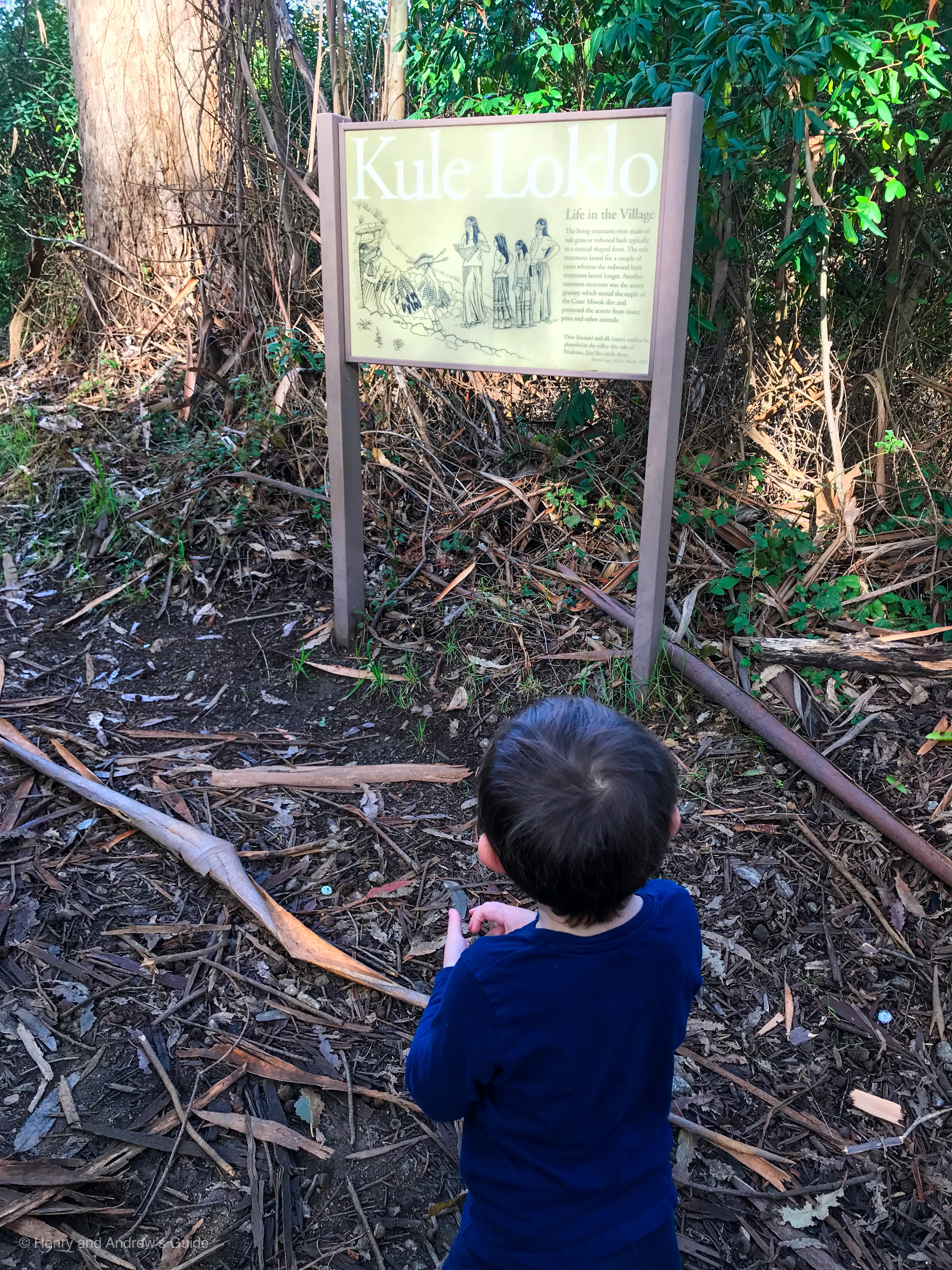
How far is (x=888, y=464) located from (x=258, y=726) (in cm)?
369

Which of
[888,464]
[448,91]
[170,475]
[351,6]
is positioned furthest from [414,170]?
[351,6]

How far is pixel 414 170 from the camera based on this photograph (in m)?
3.94

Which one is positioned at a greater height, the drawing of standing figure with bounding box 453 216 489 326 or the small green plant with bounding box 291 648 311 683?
the drawing of standing figure with bounding box 453 216 489 326

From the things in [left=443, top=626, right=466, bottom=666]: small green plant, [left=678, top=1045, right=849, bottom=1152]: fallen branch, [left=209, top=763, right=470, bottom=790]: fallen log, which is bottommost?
[left=678, top=1045, right=849, bottom=1152]: fallen branch

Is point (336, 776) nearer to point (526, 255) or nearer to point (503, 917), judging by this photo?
point (503, 917)

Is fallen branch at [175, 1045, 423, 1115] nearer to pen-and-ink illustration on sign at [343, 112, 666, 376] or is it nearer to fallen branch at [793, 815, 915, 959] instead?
fallen branch at [793, 815, 915, 959]

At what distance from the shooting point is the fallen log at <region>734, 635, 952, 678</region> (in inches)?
158

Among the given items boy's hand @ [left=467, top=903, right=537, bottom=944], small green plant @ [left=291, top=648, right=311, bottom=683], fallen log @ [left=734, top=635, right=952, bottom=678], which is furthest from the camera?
small green plant @ [left=291, top=648, right=311, bottom=683]

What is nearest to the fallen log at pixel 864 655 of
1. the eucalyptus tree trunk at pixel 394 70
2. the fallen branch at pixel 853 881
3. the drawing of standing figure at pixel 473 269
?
the fallen branch at pixel 853 881

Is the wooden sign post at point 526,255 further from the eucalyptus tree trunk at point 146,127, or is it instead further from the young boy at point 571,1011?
the eucalyptus tree trunk at point 146,127

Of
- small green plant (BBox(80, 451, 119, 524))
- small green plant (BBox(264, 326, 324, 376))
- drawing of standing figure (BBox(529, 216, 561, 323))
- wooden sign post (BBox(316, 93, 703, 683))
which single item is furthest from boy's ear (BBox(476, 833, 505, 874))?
small green plant (BBox(264, 326, 324, 376))

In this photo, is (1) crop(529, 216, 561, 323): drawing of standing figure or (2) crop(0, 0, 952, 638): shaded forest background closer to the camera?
(1) crop(529, 216, 561, 323): drawing of standing figure

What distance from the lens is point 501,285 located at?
12.7 ft

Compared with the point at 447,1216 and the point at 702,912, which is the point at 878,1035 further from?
the point at 447,1216
